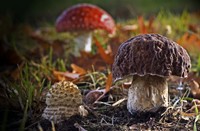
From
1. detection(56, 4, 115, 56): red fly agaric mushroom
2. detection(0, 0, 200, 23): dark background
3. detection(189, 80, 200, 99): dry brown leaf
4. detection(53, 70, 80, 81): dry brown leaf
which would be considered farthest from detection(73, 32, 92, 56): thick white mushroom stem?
detection(0, 0, 200, 23): dark background

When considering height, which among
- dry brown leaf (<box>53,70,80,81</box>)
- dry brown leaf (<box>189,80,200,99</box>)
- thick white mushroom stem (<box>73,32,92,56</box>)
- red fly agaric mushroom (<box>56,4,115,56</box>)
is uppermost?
red fly agaric mushroom (<box>56,4,115,56</box>)

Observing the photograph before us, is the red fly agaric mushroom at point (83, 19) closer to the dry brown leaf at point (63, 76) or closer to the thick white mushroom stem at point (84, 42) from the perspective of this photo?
the thick white mushroom stem at point (84, 42)

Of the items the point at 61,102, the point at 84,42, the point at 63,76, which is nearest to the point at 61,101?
the point at 61,102

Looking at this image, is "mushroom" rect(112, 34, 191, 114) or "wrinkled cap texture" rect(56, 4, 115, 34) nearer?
"mushroom" rect(112, 34, 191, 114)

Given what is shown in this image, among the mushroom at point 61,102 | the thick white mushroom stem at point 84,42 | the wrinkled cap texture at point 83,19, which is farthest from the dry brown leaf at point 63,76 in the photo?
the thick white mushroom stem at point 84,42

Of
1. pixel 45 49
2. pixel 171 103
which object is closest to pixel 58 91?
pixel 171 103

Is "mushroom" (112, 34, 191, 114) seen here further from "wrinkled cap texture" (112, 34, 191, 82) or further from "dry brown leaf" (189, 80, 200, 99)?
"dry brown leaf" (189, 80, 200, 99)

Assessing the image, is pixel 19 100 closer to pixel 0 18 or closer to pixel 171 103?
pixel 171 103

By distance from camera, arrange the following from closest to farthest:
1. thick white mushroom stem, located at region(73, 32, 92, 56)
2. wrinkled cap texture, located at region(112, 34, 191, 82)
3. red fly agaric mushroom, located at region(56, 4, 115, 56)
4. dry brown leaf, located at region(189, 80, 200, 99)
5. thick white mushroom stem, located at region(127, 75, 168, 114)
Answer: wrinkled cap texture, located at region(112, 34, 191, 82) < thick white mushroom stem, located at region(127, 75, 168, 114) < dry brown leaf, located at region(189, 80, 200, 99) < red fly agaric mushroom, located at region(56, 4, 115, 56) < thick white mushroom stem, located at region(73, 32, 92, 56)
